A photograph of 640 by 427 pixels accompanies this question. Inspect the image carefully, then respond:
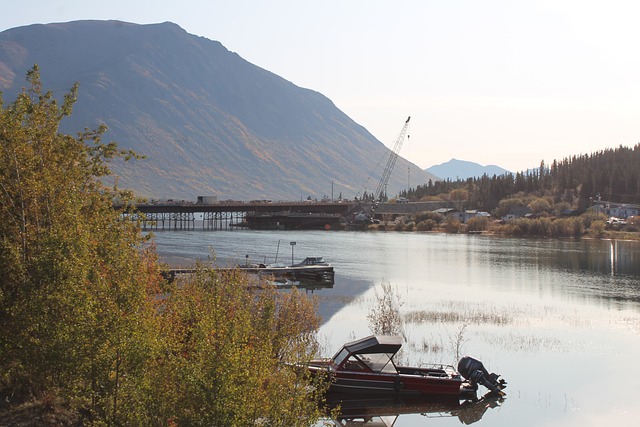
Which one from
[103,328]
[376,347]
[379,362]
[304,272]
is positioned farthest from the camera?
[304,272]

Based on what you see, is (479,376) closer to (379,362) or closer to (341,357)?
(379,362)

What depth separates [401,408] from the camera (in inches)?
1635

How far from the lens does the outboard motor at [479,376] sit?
143 feet

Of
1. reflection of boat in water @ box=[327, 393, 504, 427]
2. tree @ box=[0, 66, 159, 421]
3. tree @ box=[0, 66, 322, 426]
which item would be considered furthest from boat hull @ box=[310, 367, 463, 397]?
tree @ box=[0, 66, 159, 421]

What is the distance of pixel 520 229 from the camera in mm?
191250

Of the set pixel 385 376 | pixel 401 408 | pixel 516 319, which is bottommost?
pixel 401 408

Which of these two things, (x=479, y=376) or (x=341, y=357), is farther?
(x=479, y=376)

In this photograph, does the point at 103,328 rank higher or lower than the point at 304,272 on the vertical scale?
higher

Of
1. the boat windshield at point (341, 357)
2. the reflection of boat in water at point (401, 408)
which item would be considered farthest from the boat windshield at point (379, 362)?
the reflection of boat in water at point (401, 408)

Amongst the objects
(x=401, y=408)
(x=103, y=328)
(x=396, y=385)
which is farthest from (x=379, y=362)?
(x=103, y=328)

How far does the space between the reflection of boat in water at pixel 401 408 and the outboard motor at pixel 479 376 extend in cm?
55

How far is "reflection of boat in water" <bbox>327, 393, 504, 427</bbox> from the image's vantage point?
39847mm

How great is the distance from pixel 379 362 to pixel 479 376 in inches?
228

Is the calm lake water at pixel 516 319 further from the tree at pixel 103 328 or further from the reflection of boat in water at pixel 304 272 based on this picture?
the tree at pixel 103 328
